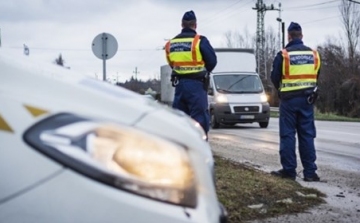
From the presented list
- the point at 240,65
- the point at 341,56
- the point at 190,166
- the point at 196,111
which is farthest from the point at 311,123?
the point at 341,56

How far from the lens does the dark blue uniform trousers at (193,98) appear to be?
7.07 m

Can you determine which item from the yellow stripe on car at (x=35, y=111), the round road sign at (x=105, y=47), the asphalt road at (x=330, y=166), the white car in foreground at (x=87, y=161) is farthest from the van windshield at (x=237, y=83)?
the yellow stripe on car at (x=35, y=111)

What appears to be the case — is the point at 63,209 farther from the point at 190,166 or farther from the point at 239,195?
the point at 239,195

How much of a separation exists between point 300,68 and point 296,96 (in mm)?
351

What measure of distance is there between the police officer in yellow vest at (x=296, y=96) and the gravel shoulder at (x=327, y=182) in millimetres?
293

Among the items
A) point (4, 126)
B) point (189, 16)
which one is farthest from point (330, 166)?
point (4, 126)

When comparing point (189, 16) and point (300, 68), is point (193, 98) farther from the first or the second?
point (300, 68)

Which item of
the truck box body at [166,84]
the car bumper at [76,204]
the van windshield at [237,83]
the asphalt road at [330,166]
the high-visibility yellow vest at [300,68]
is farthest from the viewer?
the truck box body at [166,84]

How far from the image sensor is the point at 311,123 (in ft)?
23.3

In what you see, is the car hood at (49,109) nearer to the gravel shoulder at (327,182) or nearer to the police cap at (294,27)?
the gravel shoulder at (327,182)

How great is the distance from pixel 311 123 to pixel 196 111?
57.1 inches

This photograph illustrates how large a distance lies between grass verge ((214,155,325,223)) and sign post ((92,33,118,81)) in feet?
25.4

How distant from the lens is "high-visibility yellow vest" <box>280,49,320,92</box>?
6898 mm

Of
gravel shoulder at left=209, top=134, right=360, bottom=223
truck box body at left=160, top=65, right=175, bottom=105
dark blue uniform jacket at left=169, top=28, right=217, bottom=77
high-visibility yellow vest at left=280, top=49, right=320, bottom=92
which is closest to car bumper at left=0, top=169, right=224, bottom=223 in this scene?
gravel shoulder at left=209, top=134, right=360, bottom=223
